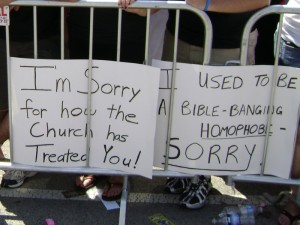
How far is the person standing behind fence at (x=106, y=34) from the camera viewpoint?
119 inches

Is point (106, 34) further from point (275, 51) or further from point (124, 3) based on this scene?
point (275, 51)

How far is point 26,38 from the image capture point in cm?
318

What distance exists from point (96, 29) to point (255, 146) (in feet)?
3.78

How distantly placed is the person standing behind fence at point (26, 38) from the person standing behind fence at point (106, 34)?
0.50ft

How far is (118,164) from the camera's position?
298 cm

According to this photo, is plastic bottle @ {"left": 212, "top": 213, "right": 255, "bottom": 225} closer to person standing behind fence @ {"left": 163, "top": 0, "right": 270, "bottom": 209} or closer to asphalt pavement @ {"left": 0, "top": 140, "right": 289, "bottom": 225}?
asphalt pavement @ {"left": 0, "top": 140, "right": 289, "bottom": 225}

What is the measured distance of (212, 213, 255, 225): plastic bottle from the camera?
3166mm

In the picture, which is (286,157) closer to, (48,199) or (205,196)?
(205,196)

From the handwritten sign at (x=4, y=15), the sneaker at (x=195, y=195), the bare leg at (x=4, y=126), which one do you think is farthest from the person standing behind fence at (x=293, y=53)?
the bare leg at (x=4, y=126)

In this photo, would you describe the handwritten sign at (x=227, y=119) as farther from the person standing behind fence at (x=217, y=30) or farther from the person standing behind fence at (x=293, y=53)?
the person standing behind fence at (x=217, y=30)

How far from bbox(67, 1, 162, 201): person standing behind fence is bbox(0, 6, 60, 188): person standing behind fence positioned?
15cm

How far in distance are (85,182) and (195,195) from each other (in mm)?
769

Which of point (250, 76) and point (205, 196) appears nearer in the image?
point (250, 76)

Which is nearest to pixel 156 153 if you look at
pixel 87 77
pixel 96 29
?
pixel 87 77
